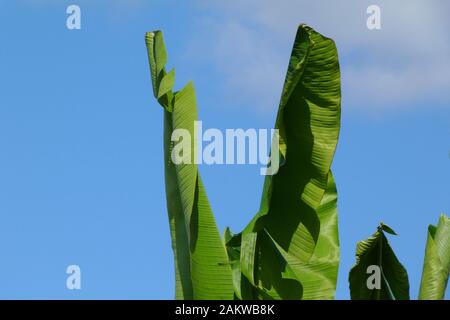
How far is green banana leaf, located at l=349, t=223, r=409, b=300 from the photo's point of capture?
5.98 metres

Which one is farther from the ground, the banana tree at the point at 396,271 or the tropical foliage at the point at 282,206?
the tropical foliage at the point at 282,206

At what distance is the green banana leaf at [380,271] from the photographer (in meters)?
5.98

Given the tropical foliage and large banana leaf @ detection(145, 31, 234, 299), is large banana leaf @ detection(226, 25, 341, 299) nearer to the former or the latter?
the tropical foliage

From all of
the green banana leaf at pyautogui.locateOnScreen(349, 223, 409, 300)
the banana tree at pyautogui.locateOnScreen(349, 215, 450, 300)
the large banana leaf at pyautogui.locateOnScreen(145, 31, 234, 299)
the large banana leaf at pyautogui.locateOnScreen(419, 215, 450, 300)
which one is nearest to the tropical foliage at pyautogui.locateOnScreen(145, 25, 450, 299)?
the large banana leaf at pyautogui.locateOnScreen(145, 31, 234, 299)

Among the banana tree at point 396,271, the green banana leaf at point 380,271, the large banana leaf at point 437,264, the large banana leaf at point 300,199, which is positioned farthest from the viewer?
the large banana leaf at point 437,264

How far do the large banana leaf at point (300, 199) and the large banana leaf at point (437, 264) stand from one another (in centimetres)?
104

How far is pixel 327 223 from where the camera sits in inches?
229

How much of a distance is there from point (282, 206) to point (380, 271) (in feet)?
4.08

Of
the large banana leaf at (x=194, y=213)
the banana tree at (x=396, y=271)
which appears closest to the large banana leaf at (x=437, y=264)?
the banana tree at (x=396, y=271)

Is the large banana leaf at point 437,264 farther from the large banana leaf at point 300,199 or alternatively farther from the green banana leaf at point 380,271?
the large banana leaf at point 300,199

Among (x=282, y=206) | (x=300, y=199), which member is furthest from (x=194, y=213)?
(x=300, y=199)

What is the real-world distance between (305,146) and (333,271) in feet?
3.08

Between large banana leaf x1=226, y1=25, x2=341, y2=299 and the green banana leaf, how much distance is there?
1.36 feet
